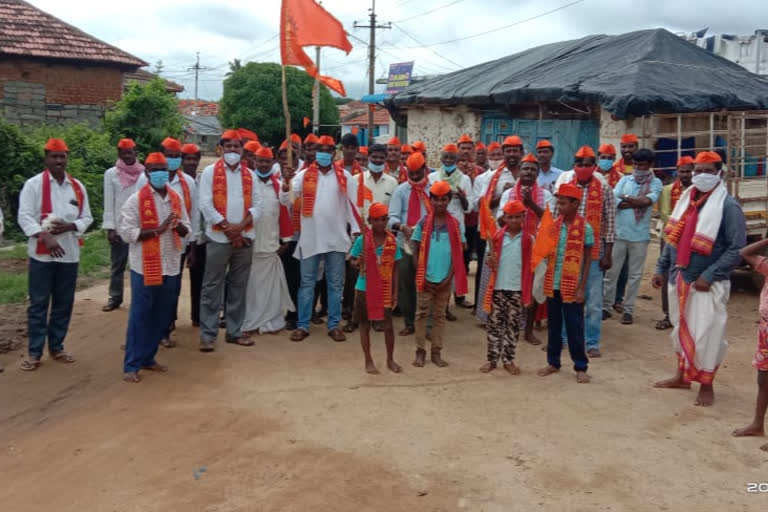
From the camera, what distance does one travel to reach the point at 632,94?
13.1m

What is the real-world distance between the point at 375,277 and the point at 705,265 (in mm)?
2681

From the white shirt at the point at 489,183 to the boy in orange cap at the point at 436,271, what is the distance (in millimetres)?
1572

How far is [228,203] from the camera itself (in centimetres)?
695

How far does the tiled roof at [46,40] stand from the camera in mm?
17344

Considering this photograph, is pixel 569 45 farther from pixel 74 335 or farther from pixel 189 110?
pixel 189 110

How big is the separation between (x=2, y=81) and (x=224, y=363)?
14239 millimetres

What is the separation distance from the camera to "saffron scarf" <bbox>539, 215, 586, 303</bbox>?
235 inches

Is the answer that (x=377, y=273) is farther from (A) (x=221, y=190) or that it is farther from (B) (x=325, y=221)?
(A) (x=221, y=190)

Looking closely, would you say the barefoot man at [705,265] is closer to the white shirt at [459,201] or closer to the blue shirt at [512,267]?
the blue shirt at [512,267]

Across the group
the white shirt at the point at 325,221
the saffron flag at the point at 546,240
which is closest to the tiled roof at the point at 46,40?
the white shirt at the point at 325,221

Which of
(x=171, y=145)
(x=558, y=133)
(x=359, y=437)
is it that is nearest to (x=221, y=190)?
(x=171, y=145)

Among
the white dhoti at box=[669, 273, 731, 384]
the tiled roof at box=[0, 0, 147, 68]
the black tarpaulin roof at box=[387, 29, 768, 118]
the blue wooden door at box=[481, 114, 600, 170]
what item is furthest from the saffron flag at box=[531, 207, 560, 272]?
the tiled roof at box=[0, 0, 147, 68]

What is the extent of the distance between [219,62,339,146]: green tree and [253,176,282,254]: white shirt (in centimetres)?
3242

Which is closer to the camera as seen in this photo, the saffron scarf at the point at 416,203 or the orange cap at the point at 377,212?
the orange cap at the point at 377,212
